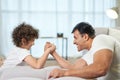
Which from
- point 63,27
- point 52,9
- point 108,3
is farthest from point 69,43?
point 108,3

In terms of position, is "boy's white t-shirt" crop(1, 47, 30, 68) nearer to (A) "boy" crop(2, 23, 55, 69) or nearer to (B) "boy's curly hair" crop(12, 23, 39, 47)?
(A) "boy" crop(2, 23, 55, 69)

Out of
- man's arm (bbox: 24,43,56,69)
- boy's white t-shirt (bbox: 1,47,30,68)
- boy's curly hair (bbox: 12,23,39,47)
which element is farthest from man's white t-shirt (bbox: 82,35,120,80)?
boy's curly hair (bbox: 12,23,39,47)

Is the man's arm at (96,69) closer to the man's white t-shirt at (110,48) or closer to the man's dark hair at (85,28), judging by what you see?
the man's white t-shirt at (110,48)

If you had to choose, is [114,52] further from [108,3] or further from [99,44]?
[108,3]

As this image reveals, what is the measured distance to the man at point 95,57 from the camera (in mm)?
1460

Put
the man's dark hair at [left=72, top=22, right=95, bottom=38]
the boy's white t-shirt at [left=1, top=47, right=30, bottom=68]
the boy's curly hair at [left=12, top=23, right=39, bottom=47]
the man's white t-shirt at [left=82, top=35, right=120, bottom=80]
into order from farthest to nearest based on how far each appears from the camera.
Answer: the boy's curly hair at [left=12, top=23, right=39, bottom=47], the boy's white t-shirt at [left=1, top=47, right=30, bottom=68], the man's dark hair at [left=72, top=22, right=95, bottom=38], the man's white t-shirt at [left=82, top=35, right=120, bottom=80]

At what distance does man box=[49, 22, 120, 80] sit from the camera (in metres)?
1.46

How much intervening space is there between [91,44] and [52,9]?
12.2ft

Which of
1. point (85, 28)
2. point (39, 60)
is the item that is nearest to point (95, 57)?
point (85, 28)

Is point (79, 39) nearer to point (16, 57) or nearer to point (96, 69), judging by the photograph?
point (96, 69)

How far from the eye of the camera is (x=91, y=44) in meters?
1.75

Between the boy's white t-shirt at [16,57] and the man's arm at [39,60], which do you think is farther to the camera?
the boy's white t-shirt at [16,57]

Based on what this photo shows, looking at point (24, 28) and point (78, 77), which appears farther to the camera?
point (24, 28)

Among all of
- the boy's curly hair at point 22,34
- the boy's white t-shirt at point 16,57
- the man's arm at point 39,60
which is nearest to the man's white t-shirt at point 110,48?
the man's arm at point 39,60
